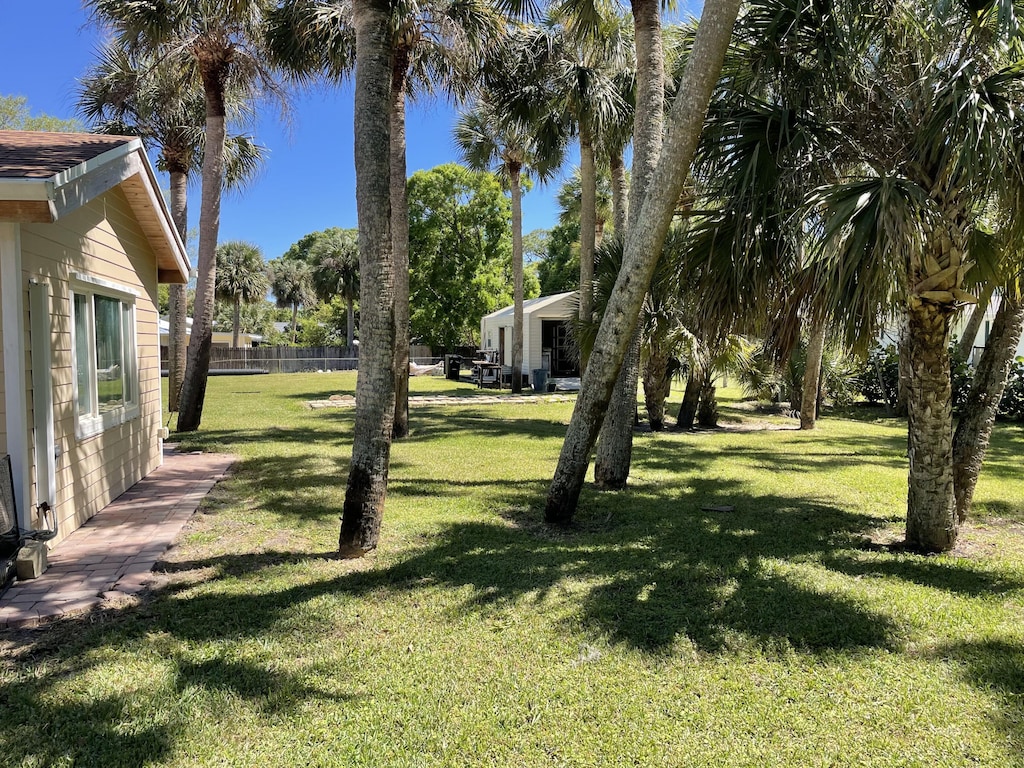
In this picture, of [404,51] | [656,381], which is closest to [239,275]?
[404,51]

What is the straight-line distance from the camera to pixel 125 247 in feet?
24.6

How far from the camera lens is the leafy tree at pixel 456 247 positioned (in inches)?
1350

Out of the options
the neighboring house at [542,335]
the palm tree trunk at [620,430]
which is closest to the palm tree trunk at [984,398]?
the palm tree trunk at [620,430]

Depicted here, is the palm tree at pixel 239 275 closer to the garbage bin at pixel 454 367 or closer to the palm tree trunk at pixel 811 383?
the garbage bin at pixel 454 367

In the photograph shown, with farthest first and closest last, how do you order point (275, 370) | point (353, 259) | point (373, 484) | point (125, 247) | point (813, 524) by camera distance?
point (353, 259) → point (275, 370) → point (125, 247) → point (813, 524) → point (373, 484)

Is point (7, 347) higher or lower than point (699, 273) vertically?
lower

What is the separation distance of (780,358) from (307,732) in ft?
15.6

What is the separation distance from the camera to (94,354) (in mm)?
6363

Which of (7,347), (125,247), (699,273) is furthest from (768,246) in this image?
(125,247)

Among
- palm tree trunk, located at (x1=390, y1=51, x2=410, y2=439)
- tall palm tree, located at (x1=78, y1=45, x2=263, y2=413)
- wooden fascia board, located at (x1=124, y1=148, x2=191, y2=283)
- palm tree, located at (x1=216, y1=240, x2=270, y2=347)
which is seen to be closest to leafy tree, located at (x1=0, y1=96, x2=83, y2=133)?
palm tree, located at (x1=216, y1=240, x2=270, y2=347)

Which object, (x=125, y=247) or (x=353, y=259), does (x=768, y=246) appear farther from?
(x=353, y=259)

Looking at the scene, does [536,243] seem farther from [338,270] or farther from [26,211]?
[26,211]

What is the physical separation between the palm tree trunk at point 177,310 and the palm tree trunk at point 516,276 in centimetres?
951

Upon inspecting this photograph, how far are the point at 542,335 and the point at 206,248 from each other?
554 inches
